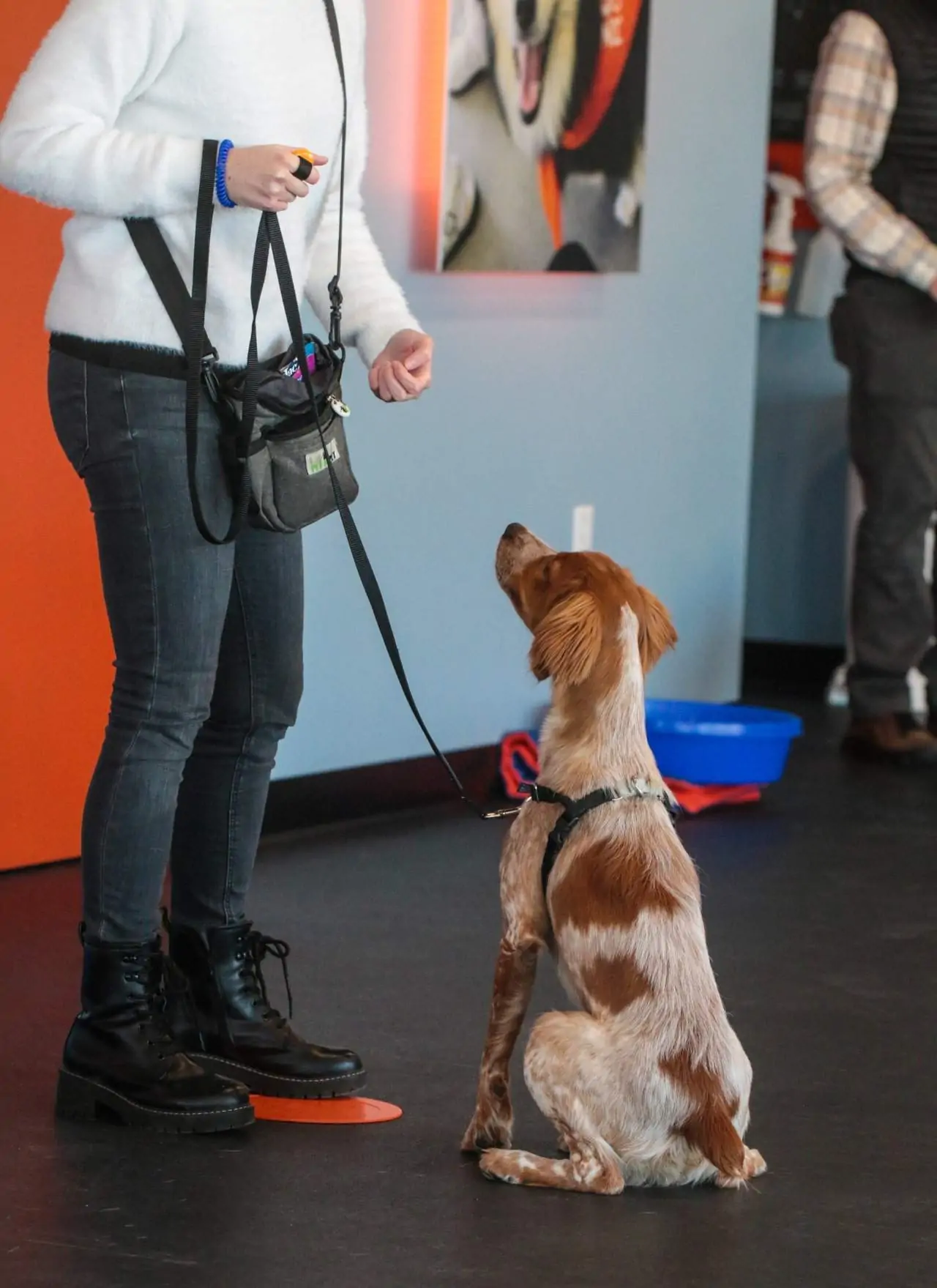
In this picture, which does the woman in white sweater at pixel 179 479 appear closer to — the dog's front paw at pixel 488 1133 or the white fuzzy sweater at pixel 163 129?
the white fuzzy sweater at pixel 163 129

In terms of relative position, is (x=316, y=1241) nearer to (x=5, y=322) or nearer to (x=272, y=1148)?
(x=272, y=1148)

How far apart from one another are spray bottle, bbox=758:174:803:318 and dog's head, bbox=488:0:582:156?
149cm

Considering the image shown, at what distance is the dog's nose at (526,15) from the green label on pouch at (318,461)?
221cm

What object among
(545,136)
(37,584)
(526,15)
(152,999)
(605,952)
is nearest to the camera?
(605,952)

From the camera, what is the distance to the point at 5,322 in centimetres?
354

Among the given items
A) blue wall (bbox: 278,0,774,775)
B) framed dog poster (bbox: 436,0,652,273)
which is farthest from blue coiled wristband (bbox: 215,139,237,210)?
framed dog poster (bbox: 436,0,652,273)

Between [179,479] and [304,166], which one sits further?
[179,479]

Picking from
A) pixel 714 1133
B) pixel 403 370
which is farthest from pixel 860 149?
pixel 714 1133

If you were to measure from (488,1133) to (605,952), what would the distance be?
0.31 m

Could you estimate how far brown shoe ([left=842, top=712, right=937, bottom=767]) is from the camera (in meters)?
5.07

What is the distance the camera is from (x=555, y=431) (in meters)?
4.74

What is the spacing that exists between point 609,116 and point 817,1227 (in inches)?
121

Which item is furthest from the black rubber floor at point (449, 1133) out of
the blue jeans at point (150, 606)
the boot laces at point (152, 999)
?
the blue jeans at point (150, 606)

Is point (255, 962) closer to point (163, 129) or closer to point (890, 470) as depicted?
point (163, 129)
